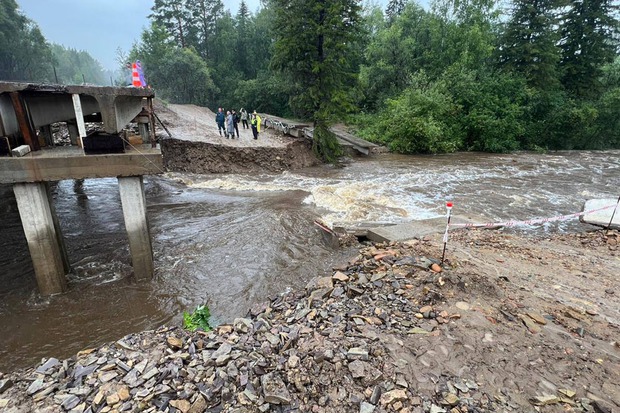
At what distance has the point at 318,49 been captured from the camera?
21562 mm

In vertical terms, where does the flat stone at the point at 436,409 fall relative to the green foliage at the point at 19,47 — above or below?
below

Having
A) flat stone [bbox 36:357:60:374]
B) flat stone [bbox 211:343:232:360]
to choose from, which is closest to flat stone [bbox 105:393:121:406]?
flat stone [bbox 211:343:232:360]

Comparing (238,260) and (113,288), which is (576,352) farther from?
(113,288)

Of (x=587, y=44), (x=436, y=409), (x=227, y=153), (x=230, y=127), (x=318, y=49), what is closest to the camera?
(x=436, y=409)

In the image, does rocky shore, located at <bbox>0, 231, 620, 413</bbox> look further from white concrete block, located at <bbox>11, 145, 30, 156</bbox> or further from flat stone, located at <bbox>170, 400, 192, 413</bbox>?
white concrete block, located at <bbox>11, 145, 30, 156</bbox>

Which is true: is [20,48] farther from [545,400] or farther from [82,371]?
[545,400]

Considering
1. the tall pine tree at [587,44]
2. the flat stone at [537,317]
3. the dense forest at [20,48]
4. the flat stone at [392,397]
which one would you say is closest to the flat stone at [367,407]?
the flat stone at [392,397]

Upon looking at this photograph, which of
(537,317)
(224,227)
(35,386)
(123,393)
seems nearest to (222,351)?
(123,393)

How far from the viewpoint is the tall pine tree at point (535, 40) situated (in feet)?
93.1

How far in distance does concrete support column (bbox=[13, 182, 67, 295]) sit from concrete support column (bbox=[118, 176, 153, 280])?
1.62 m

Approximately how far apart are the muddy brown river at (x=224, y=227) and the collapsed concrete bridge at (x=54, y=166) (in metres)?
0.95

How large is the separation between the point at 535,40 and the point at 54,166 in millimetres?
35559

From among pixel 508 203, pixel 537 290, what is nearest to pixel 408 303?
pixel 537 290

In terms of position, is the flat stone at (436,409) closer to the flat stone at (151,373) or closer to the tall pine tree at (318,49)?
the flat stone at (151,373)
